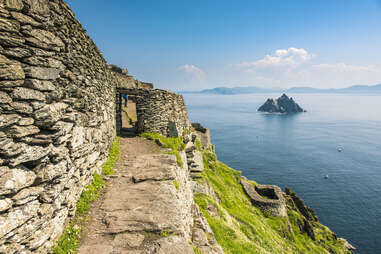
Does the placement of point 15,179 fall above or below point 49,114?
below

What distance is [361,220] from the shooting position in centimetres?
4997

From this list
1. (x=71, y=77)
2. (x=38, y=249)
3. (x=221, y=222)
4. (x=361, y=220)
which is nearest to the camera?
(x=38, y=249)

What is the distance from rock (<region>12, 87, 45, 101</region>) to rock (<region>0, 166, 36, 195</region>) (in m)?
1.70

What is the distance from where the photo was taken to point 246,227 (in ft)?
61.7

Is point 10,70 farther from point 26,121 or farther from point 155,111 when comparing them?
point 155,111

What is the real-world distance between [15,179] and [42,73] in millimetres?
2833

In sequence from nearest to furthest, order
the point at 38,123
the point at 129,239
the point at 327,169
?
the point at 38,123, the point at 129,239, the point at 327,169

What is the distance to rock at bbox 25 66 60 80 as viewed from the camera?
16.3 feet

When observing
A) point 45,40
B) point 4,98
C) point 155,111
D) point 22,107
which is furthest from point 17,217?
point 155,111

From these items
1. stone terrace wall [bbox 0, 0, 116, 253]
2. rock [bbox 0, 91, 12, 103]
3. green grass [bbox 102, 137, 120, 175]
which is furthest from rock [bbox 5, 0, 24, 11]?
green grass [bbox 102, 137, 120, 175]

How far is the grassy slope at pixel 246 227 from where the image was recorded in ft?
44.5

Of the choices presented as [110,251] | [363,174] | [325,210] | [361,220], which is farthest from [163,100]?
[363,174]

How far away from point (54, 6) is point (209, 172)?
2453 cm

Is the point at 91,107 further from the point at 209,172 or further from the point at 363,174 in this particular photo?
the point at 363,174
